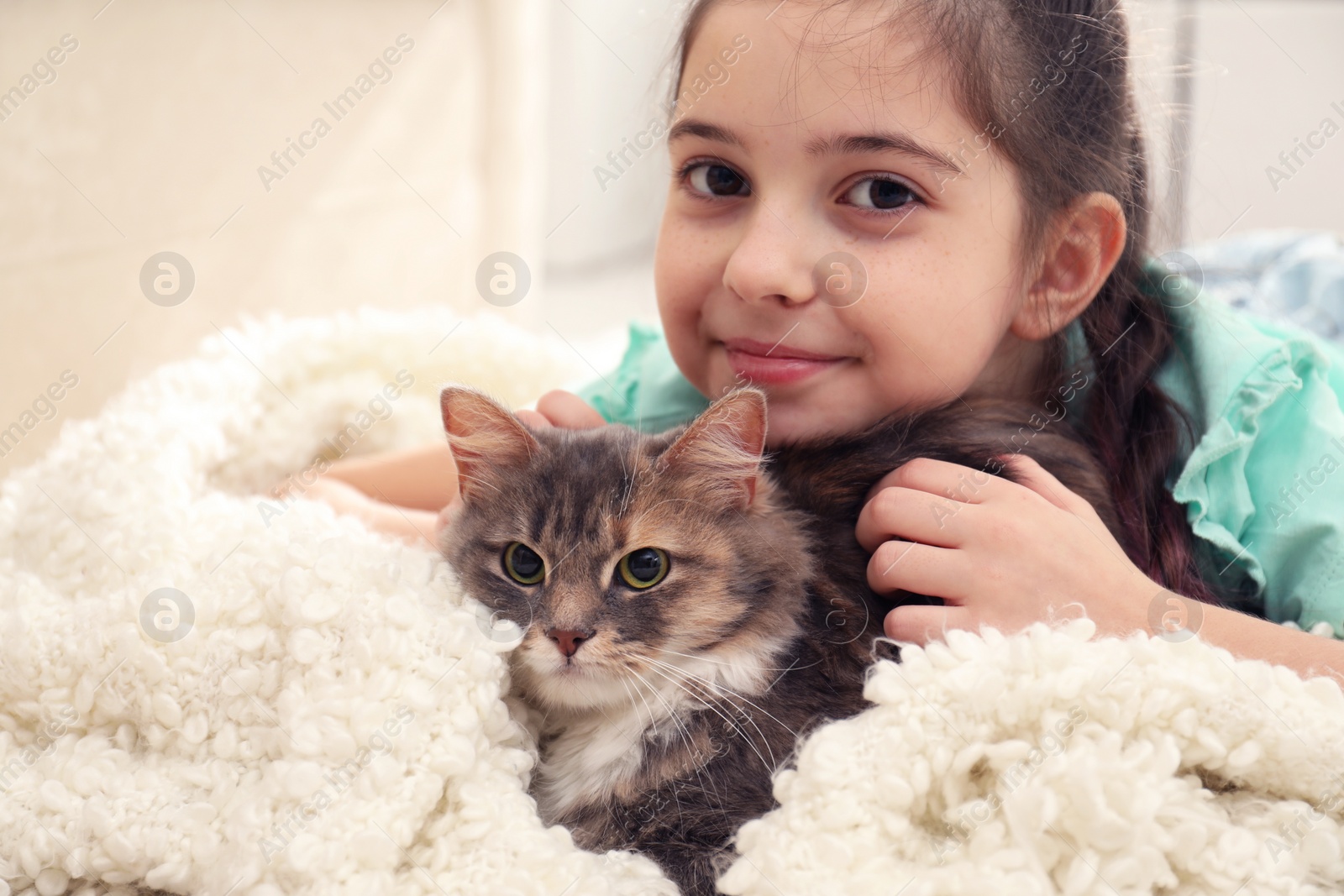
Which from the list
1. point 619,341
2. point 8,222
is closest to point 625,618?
point 8,222

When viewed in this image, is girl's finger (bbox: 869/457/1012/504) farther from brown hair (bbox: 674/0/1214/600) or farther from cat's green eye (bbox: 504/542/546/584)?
cat's green eye (bbox: 504/542/546/584)

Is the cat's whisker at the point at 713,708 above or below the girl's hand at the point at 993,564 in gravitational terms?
below

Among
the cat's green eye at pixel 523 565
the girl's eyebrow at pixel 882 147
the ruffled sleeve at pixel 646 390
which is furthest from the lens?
the ruffled sleeve at pixel 646 390

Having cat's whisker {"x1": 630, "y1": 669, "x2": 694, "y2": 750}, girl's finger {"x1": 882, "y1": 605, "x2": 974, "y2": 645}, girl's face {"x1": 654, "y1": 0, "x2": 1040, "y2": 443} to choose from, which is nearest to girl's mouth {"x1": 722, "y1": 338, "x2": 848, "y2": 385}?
girl's face {"x1": 654, "y1": 0, "x2": 1040, "y2": 443}

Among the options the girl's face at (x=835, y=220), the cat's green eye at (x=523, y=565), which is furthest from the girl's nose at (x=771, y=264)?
the cat's green eye at (x=523, y=565)

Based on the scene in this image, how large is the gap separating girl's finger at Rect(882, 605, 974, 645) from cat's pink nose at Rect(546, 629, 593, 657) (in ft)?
1.18

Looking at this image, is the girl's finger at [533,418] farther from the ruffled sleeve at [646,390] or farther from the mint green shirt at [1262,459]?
the mint green shirt at [1262,459]

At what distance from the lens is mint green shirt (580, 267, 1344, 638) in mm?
1461

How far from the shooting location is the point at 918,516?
1.23 meters

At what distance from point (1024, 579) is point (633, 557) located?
0.47 meters

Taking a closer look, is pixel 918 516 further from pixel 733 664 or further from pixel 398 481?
pixel 398 481

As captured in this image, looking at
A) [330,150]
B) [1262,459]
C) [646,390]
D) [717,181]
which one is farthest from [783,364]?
[330,150]

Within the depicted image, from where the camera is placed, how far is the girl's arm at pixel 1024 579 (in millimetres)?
1213

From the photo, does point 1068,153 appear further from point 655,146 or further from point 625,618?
point 625,618
